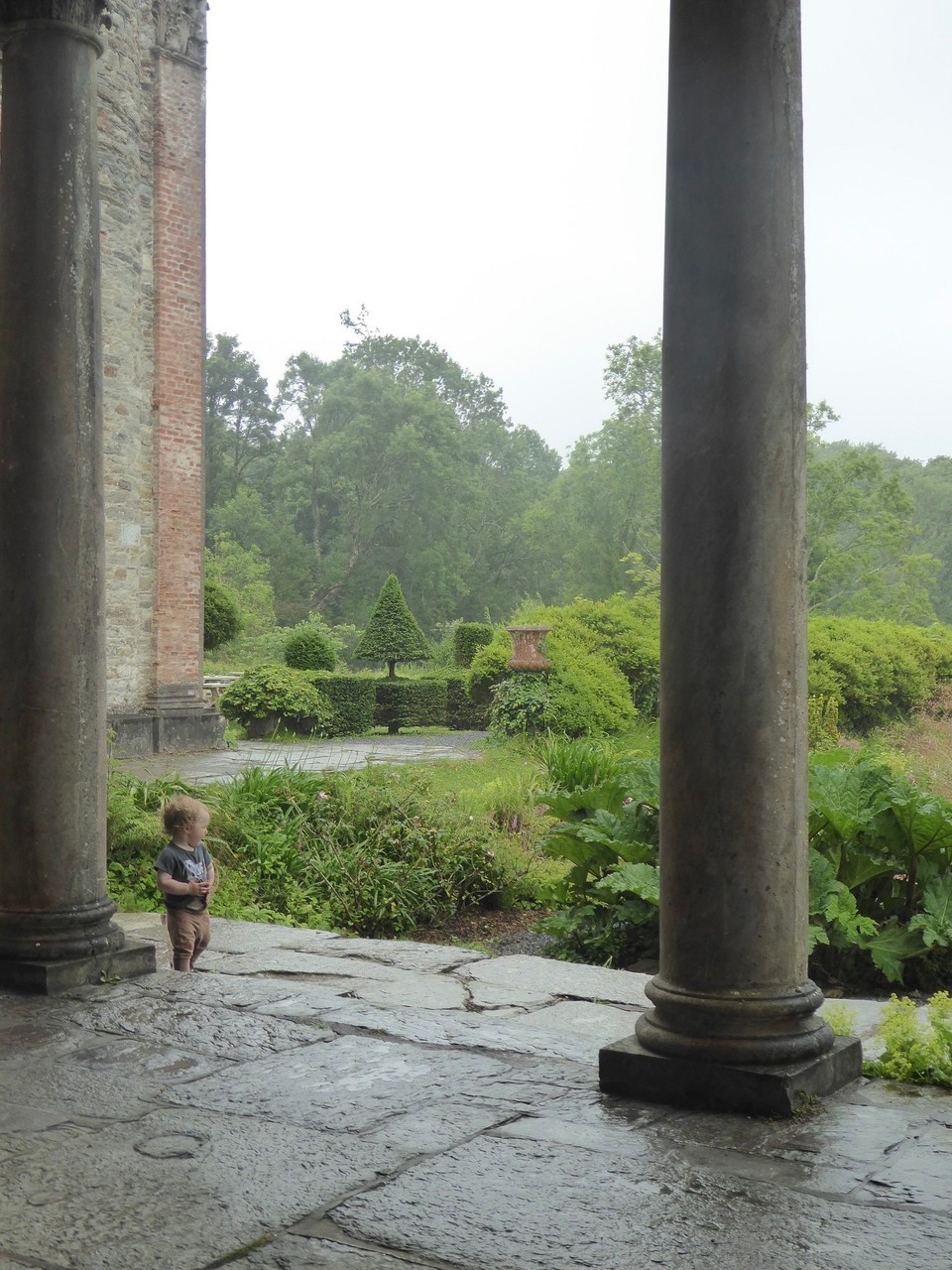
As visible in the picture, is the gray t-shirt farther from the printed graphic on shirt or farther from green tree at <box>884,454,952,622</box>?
green tree at <box>884,454,952,622</box>

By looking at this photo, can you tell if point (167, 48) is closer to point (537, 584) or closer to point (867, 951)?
point (867, 951)

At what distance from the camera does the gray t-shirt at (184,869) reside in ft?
15.3

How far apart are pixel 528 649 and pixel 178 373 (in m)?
5.68

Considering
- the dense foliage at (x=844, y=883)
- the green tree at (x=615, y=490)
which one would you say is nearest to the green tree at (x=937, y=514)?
the green tree at (x=615, y=490)

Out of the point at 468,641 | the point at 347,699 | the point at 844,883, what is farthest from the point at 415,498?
the point at 844,883

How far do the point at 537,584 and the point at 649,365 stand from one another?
11126 mm

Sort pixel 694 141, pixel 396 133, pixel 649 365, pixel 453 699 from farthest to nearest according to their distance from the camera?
pixel 396 133
pixel 649 365
pixel 453 699
pixel 694 141

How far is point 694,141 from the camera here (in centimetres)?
301

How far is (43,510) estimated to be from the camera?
408 cm

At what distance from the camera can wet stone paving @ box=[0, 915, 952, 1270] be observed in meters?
2.14

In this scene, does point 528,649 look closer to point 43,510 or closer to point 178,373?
point 178,373

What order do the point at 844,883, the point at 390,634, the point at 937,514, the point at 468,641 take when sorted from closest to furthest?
the point at 844,883, the point at 390,634, the point at 468,641, the point at 937,514

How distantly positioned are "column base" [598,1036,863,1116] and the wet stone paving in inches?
2.1

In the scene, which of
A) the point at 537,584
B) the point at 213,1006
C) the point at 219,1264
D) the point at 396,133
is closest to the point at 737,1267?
the point at 219,1264
